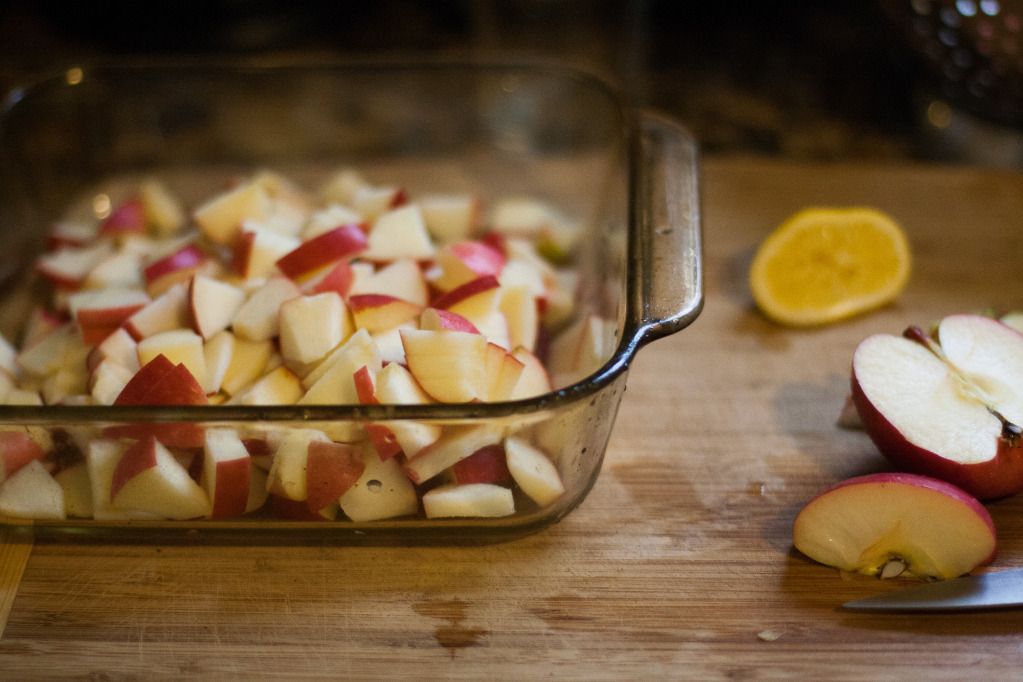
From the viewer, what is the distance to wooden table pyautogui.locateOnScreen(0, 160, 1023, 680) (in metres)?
1.00

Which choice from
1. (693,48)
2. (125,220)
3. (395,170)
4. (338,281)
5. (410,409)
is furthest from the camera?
(693,48)

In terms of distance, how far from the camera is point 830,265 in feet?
4.88

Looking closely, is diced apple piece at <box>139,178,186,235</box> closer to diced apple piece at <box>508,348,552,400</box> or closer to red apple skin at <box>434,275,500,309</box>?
red apple skin at <box>434,275,500,309</box>

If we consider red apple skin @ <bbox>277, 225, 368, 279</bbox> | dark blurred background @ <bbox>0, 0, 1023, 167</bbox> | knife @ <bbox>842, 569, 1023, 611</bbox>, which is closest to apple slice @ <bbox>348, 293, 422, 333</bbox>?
red apple skin @ <bbox>277, 225, 368, 279</bbox>

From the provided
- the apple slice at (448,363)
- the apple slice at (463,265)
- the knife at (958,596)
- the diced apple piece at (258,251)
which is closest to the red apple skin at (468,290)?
the apple slice at (463,265)

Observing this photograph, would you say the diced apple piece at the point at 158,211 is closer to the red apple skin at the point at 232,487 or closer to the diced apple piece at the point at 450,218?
the diced apple piece at the point at 450,218

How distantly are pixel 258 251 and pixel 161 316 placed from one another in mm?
168

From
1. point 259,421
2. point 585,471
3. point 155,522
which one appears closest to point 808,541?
point 585,471

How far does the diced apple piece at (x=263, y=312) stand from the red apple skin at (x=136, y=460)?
249mm

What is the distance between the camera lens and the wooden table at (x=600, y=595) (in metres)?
1.00

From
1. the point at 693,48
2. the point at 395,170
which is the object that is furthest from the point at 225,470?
the point at 693,48

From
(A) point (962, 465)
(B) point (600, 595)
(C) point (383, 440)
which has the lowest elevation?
(B) point (600, 595)

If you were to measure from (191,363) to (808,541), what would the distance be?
79cm

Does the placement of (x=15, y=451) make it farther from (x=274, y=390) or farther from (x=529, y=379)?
(x=529, y=379)
